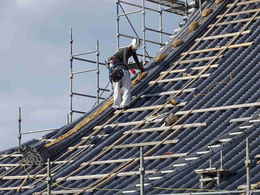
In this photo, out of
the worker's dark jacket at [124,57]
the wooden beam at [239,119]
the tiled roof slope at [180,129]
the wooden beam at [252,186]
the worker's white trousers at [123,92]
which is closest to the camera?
the wooden beam at [252,186]

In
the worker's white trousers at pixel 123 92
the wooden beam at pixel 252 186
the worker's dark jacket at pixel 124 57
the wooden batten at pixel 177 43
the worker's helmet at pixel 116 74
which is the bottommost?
the wooden beam at pixel 252 186

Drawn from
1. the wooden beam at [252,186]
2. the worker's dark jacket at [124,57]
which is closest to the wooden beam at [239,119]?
the wooden beam at [252,186]

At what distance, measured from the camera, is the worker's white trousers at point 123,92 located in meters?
27.1

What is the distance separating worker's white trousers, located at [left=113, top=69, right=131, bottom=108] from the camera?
2712 centimetres

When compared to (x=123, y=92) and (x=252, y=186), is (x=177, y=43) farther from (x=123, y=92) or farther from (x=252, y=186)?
(x=252, y=186)

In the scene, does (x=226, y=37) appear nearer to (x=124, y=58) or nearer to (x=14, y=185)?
(x=124, y=58)

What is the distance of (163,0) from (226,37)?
755 centimetres

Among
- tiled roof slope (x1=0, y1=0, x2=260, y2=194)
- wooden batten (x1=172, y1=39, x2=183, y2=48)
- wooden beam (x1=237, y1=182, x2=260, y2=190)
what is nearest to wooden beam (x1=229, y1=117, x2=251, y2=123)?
tiled roof slope (x1=0, y1=0, x2=260, y2=194)

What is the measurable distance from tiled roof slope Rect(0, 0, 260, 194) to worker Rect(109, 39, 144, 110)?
12.6 inches

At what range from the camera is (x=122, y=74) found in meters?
27.2

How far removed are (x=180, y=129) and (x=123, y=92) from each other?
2.98 metres

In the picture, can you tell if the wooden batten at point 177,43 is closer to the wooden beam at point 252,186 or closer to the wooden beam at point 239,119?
the wooden beam at point 239,119

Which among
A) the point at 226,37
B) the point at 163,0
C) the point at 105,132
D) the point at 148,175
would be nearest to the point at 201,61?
the point at 226,37

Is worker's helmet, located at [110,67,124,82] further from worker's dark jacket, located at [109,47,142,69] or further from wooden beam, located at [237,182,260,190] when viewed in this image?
wooden beam, located at [237,182,260,190]
